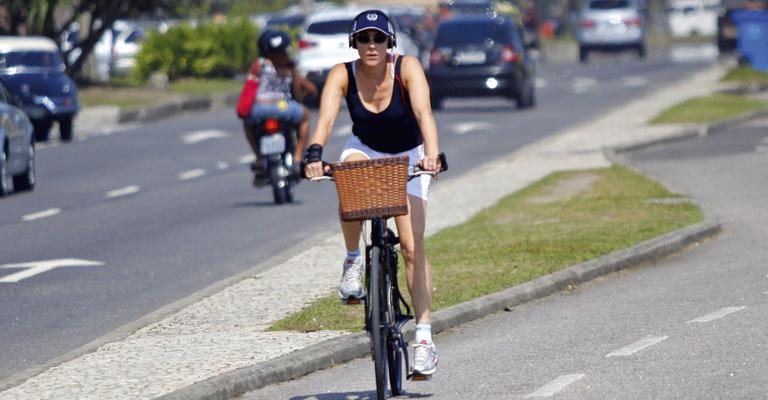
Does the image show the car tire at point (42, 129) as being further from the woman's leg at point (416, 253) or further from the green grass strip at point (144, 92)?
the woman's leg at point (416, 253)

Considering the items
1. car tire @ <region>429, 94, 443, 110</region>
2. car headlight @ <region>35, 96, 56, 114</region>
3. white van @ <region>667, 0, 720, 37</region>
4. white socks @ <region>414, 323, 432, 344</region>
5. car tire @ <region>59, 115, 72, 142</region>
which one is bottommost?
white van @ <region>667, 0, 720, 37</region>

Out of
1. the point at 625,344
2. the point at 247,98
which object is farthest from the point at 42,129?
the point at 625,344

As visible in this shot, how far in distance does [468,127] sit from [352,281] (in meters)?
23.5

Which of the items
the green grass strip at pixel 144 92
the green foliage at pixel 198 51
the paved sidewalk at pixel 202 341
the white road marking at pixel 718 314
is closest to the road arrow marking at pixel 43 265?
the paved sidewalk at pixel 202 341

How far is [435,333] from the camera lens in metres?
11.1

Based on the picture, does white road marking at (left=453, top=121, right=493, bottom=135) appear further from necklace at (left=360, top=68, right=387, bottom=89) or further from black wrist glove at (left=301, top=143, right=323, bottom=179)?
black wrist glove at (left=301, top=143, right=323, bottom=179)

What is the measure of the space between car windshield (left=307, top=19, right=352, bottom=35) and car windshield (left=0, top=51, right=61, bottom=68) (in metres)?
7.23

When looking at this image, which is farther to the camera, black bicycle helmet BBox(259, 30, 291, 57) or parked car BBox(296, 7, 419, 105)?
parked car BBox(296, 7, 419, 105)

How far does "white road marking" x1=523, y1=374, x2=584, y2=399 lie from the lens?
346 inches

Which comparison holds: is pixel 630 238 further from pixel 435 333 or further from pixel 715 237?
pixel 435 333

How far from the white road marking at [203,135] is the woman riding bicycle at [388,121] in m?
22.3

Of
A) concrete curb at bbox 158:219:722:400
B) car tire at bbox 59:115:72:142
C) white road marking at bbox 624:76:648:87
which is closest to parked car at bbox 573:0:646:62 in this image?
white road marking at bbox 624:76:648:87

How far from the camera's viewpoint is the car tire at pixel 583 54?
6538 cm

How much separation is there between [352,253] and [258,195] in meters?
13.1
